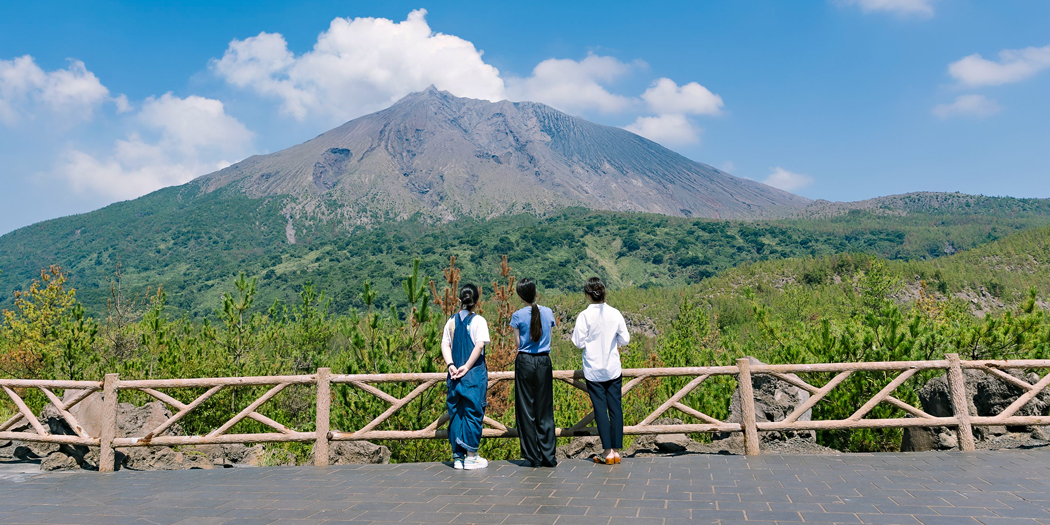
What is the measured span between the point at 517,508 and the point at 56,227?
8508 inches

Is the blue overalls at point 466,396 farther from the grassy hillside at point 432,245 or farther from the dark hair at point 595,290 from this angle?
the grassy hillside at point 432,245

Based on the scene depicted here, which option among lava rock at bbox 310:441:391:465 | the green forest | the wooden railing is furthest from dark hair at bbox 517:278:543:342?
the green forest

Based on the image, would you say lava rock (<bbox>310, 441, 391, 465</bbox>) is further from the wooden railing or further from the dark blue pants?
the dark blue pants

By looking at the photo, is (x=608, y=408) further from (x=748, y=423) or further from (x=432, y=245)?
(x=432, y=245)

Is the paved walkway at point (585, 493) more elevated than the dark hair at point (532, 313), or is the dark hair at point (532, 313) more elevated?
the dark hair at point (532, 313)

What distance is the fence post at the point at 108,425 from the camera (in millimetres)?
6772

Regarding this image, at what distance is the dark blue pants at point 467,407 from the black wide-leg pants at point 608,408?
1.18m

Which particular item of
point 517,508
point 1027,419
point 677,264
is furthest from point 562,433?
point 677,264

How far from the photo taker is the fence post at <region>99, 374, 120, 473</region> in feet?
22.2

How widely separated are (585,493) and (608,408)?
50.2 inches

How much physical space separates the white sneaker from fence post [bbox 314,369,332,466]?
180cm

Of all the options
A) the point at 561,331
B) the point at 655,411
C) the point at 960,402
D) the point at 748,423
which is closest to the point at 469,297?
the point at 655,411

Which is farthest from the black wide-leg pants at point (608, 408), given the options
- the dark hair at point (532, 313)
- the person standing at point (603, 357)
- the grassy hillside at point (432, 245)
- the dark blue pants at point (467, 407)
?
the grassy hillside at point (432, 245)

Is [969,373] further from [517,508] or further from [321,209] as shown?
[321,209]
